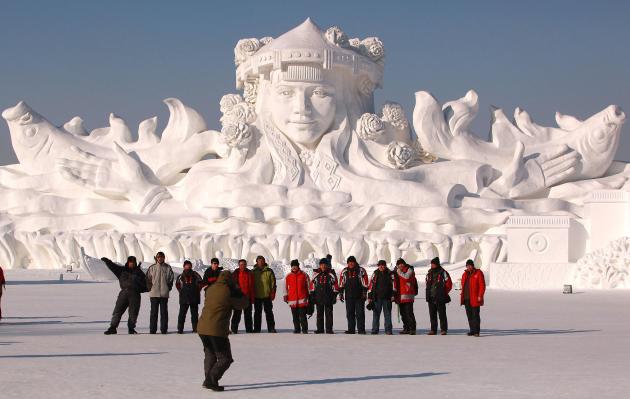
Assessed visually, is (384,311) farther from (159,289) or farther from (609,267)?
(609,267)

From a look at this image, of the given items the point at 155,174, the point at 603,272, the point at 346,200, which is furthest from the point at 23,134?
the point at 603,272

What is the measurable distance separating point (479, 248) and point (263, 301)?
21761mm

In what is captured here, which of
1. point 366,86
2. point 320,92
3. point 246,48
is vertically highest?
point 246,48

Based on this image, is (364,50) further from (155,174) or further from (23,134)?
(23,134)

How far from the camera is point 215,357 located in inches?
421

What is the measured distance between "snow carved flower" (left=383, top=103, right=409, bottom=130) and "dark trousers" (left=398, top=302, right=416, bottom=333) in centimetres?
2564

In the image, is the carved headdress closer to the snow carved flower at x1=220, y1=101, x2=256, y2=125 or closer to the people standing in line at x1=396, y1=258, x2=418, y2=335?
the snow carved flower at x1=220, y1=101, x2=256, y2=125

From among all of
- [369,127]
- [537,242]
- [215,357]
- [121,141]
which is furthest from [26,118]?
[215,357]

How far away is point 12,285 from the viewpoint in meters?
30.9

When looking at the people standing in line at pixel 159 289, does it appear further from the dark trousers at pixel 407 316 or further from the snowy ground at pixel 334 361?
the dark trousers at pixel 407 316

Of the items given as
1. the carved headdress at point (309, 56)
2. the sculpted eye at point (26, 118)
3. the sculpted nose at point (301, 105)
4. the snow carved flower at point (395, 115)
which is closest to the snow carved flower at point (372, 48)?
the carved headdress at point (309, 56)

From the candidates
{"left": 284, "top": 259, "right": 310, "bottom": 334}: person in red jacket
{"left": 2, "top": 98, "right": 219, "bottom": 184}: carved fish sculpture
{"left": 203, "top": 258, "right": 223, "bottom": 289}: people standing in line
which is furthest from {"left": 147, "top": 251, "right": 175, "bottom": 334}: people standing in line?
{"left": 2, "top": 98, "right": 219, "bottom": 184}: carved fish sculpture

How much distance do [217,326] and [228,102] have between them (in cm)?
3159

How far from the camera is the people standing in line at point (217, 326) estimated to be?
417 inches
